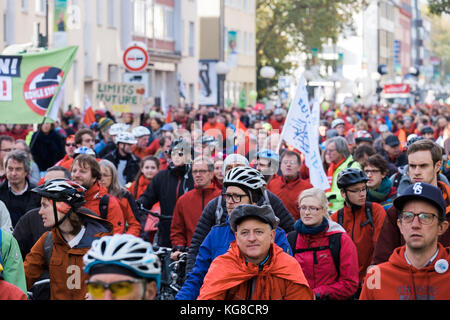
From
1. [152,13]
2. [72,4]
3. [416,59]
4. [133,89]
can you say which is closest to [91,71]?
[72,4]

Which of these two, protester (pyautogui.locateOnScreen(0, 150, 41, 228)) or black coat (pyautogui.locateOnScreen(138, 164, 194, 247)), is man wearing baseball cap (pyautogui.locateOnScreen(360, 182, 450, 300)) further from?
black coat (pyautogui.locateOnScreen(138, 164, 194, 247))

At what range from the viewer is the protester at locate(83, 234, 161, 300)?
4.45 m

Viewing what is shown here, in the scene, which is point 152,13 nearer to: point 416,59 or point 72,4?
point 72,4

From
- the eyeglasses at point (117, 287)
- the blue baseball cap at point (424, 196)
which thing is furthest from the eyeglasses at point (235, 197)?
the eyeglasses at point (117, 287)

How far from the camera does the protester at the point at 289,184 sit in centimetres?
1109

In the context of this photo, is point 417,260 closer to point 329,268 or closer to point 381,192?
point 329,268

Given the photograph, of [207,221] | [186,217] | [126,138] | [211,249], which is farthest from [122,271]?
[126,138]

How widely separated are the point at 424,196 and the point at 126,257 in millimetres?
1813

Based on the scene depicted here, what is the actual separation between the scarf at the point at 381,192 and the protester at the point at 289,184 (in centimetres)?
91

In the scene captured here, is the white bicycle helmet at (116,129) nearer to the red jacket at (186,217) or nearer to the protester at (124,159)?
the protester at (124,159)

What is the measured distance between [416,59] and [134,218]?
16084 cm

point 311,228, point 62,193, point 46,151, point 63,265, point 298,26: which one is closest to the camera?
point 63,265

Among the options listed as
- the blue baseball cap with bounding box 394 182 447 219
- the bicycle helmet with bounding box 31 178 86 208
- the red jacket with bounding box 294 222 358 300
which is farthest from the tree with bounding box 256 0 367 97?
the blue baseball cap with bounding box 394 182 447 219

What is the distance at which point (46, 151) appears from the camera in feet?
60.7
